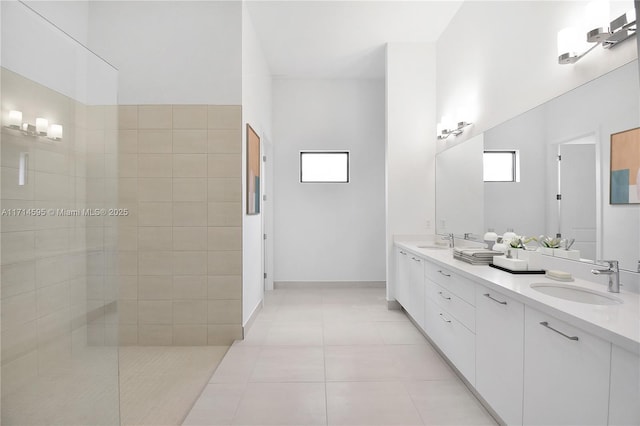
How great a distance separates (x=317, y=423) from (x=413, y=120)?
350cm

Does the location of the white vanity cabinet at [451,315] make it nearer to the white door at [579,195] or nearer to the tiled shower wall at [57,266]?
the white door at [579,195]

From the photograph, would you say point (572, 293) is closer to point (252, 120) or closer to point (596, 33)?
point (596, 33)

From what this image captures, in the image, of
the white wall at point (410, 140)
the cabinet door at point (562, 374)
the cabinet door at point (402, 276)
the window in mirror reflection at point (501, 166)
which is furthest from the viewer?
the white wall at point (410, 140)

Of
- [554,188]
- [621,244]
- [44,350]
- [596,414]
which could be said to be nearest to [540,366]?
[596,414]

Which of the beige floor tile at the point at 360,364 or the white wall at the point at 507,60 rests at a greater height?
the white wall at the point at 507,60

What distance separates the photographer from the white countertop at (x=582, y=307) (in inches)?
43.2

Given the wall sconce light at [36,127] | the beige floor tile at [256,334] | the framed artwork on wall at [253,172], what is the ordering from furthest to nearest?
the framed artwork on wall at [253,172], the beige floor tile at [256,334], the wall sconce light at [36,127]

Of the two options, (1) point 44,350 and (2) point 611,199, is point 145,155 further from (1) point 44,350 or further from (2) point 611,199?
(2) point 611,199

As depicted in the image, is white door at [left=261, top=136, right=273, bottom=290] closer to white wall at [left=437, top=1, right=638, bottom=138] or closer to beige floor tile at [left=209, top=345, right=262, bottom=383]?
beige floor tile at [left=209, top=345, right=262, bottom=383]

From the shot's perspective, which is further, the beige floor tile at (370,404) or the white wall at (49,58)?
the beige floor tile at (370,404)

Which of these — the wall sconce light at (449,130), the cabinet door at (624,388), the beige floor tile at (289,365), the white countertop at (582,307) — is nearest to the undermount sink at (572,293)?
the white countertop at (582,307)

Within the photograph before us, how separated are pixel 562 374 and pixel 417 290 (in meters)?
2.02

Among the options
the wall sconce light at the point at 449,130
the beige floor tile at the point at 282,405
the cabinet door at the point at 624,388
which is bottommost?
the beige floor tile at the point at 282,405

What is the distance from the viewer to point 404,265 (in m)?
3.83
